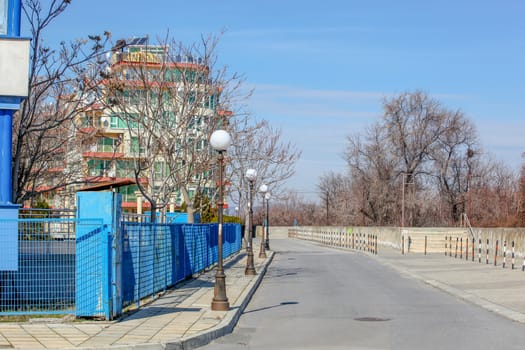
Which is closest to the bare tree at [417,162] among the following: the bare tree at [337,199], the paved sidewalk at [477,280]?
the bare tree at [337,199]

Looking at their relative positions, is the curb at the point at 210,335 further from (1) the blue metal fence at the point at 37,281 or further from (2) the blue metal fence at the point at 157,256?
(1) the blue metal fence at the point at 37,281

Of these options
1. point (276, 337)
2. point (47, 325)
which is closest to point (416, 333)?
point (276, 337)

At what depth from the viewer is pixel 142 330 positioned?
12164mm

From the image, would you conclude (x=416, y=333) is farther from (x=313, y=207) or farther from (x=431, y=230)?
(x=313, y=207)

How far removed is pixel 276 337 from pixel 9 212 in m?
4.94

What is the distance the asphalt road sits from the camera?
480 inches

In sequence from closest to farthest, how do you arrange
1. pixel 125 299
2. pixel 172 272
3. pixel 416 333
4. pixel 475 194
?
pixel 416 333 < pixel 125 299 < pixel 172 272 < pixel 475 194

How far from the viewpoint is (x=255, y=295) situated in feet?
66.6

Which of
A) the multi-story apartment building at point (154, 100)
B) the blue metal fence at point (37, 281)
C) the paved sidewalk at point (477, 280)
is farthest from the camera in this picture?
the multi-story apartment building at point (154, 100)

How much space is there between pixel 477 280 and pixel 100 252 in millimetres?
15361

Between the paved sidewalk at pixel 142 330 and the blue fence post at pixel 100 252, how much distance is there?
366 millimetres

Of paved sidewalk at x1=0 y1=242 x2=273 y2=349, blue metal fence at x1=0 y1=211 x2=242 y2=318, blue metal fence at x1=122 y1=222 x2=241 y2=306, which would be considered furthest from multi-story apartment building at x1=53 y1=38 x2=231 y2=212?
paved sidewalk at x1=0 y1=242 x2=273 y2=349

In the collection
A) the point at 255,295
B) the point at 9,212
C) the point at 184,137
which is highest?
the point at 184,137

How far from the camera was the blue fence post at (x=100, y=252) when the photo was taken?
13008 millimetres
